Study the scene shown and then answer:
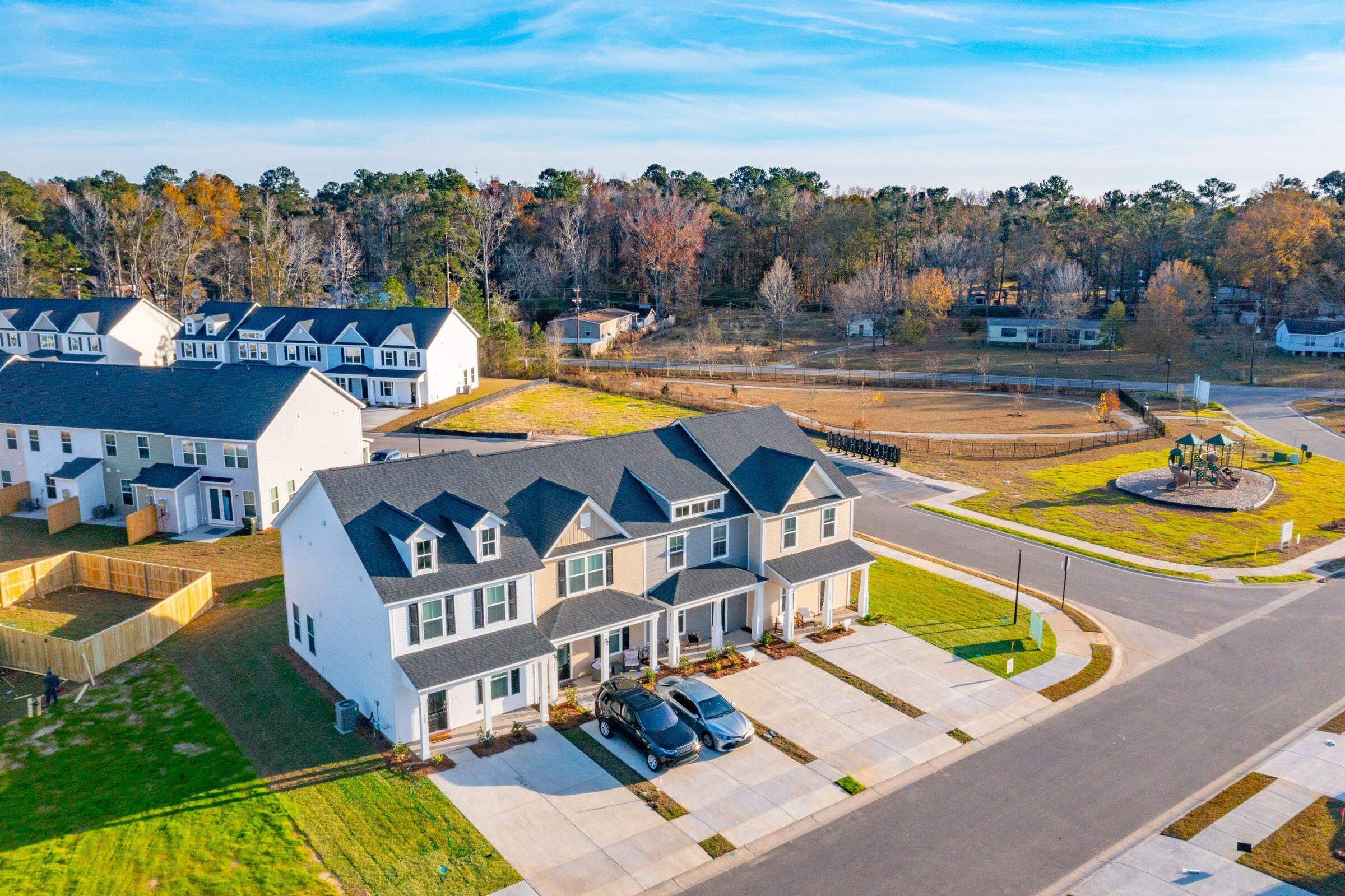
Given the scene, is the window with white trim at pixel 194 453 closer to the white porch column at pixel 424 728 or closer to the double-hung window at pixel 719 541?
the white porch column at pixel 424 728

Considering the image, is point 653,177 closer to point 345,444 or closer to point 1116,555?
point 345,444

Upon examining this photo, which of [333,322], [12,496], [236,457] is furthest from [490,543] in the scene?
[333,322]

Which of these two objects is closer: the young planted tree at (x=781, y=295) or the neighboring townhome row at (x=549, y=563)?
the neighboring townhome row at (x=549, y=563)

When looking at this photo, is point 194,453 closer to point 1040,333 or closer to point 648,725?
point 648,725

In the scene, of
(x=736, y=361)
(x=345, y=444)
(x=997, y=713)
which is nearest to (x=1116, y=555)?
(x=997, y=713)

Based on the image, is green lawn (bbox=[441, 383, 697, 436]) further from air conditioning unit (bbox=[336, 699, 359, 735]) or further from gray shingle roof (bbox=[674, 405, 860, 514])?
air conditioning unit (bbox=[336, 699, 359, 735])

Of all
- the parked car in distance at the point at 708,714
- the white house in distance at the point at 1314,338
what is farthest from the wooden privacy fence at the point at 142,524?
the white house in distance at the point at 1314,338

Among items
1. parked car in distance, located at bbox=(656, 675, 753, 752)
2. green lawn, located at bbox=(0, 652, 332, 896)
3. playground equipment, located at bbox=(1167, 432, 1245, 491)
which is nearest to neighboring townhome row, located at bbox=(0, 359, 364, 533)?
green lawn, located at bbox=(0, 652, 332, 896)

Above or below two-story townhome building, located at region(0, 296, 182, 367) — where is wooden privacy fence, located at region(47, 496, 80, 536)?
below
